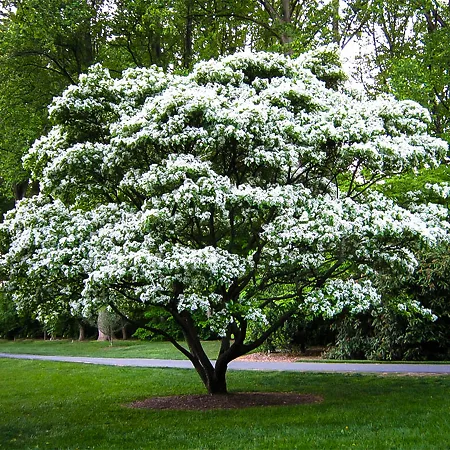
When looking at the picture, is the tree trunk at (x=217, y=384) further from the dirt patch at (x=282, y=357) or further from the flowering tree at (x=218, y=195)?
the dirt patch at (x=282, y=357)

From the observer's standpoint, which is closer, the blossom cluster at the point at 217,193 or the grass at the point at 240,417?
the grass at the point at 240,417

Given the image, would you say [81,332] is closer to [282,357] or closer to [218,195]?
[282,357]

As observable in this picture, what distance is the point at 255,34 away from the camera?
2467 centimetres

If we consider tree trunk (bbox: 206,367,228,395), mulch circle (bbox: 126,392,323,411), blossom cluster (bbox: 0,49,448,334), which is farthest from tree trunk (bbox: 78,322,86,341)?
blossom cluster (bbox: 0,49,448,334)

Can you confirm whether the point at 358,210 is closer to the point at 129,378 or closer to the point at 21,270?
the point at 21,270

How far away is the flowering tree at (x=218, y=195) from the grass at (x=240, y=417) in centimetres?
176

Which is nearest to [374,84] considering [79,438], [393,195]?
[393,195]

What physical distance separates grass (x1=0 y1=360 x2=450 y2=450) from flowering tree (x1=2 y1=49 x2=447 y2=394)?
1.76 meters

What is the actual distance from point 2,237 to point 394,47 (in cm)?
2242

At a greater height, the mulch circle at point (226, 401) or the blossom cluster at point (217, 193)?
the blossom cluster at point (217, 193)

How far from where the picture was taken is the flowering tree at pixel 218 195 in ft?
30.1

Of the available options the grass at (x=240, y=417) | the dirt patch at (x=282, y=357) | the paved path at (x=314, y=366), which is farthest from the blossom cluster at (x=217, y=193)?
the dirt patch at (x=282, y=357)

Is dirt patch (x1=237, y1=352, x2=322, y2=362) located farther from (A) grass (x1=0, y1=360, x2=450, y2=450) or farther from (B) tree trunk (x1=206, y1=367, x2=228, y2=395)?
(B) tree trunk (x1=206, y1=367, x2=228, y2=395)

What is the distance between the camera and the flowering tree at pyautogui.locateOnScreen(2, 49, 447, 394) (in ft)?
30.1
